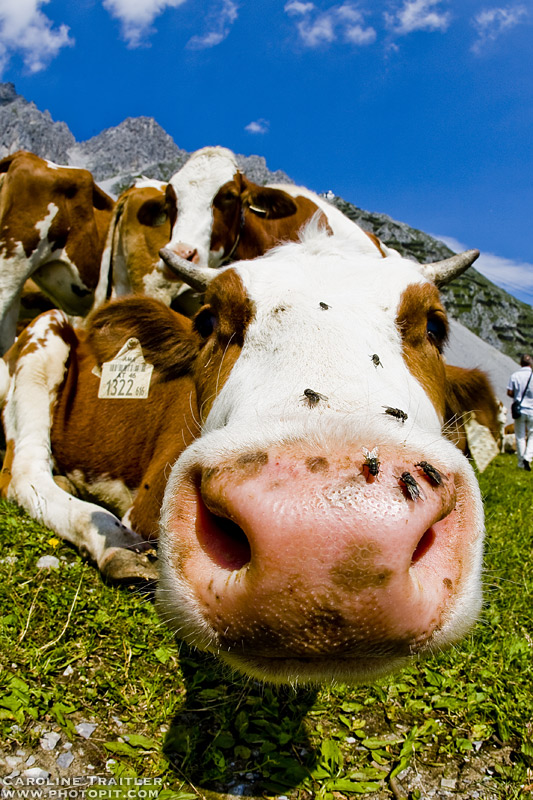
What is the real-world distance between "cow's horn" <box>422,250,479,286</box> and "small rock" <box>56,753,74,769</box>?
111 inches

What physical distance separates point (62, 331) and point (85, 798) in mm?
4098

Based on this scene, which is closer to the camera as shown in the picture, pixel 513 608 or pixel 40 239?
pixel 513 608

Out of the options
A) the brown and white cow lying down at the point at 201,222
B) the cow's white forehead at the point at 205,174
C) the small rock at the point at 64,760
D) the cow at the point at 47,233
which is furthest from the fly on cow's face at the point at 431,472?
the cow at the point at 47,233

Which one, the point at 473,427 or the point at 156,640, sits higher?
the point at 473,427

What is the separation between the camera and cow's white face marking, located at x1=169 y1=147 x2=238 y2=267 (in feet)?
23.6

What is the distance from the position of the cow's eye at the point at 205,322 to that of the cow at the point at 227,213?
390 centimetres

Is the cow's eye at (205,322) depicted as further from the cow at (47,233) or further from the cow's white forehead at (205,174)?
the cow at (47,233)

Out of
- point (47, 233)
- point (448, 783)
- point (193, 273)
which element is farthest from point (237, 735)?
point (47, 233)

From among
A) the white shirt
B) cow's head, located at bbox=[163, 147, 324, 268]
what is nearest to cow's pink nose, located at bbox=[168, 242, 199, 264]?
cow's head, located at bbox=[163, 147, 324, 268]

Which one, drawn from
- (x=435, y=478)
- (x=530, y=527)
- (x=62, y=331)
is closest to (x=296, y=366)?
(x=435, y=478)

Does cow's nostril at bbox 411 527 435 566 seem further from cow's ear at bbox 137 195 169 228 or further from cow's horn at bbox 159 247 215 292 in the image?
cow's ear at bbox 137 195 169 228

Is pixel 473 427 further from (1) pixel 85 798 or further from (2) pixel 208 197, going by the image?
(2) pixel 208 197

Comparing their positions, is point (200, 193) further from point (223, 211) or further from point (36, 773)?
point (36, 773)

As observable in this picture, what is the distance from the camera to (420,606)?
4.55 ft
